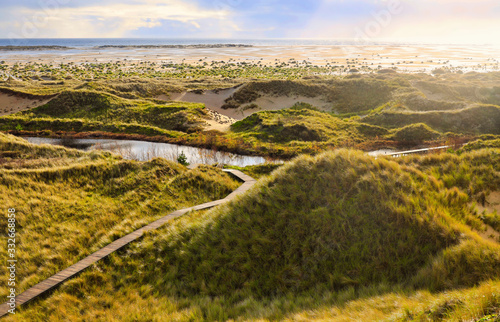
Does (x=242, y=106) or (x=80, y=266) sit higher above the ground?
(x=242, y=106)

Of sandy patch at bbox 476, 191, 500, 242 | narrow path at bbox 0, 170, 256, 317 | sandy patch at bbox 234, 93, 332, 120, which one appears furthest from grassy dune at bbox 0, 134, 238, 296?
sandy patch at bbox 234, 93, 332, 120

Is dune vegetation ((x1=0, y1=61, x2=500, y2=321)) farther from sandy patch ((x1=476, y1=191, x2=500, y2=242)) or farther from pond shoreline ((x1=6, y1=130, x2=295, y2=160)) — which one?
pond shoreline ((x1=6, y1=130, x2=295, y2=160))

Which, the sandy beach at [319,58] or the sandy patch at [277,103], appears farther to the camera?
the sandy beach at [319,58]

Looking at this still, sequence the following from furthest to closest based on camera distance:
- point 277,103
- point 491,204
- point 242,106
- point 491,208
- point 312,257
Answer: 1. point 277,103
2. point 242,106
3. point 491,204
4. point 491,208
5. point 312,257

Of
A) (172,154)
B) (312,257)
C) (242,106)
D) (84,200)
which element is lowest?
(84,200)

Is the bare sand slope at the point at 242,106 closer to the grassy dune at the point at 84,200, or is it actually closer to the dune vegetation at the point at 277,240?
the grassy dune at the point at 84,200

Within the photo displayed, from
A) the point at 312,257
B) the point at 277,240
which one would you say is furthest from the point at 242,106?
the point at 312,257

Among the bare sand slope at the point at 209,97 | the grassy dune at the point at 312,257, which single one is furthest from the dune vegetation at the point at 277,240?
the bare sand slope at the point at 209,97

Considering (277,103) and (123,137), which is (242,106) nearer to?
(277,103)
